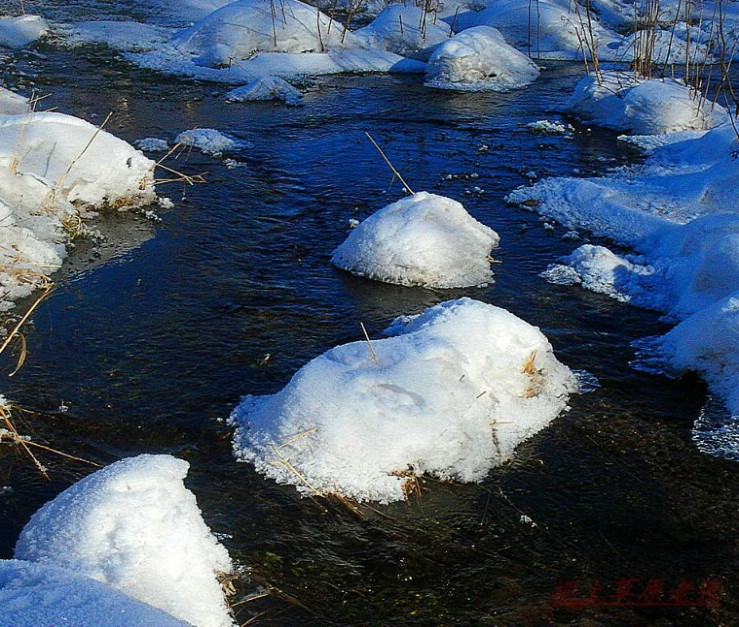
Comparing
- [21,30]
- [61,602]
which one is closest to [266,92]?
[21,30]

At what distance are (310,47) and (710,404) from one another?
348 inches

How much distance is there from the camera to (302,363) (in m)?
4.34

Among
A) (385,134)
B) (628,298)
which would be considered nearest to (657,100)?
(385,134)

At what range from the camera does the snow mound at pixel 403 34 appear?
1223 cm

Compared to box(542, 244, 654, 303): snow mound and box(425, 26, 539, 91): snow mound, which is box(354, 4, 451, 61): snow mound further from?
box(542, 244, 654, 303): snow mound

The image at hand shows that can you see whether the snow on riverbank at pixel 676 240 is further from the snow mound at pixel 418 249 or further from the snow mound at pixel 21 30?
the snow mound at pixel 21 30

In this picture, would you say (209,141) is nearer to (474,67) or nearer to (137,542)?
(474,67)

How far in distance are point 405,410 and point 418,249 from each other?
1906mm

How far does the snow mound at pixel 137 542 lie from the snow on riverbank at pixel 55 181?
260 centimetres

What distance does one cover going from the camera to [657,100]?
29.1 feet

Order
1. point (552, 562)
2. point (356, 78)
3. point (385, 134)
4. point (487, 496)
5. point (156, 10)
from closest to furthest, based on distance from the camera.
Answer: point (552, 562), point (487, 496), point (385, 134), point (356, 78), point (156, 10)

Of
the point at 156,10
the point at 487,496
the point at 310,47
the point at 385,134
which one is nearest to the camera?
the point at 487,496

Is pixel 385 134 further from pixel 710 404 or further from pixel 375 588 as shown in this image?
pixel 375 588

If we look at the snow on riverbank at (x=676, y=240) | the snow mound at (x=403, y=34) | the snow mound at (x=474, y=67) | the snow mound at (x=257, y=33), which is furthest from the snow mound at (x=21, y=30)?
the snow on riverbank at (x=676, y=240)
